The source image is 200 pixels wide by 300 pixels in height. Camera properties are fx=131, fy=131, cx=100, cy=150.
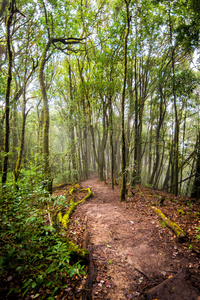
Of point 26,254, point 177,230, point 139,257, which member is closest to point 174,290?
point 139,257

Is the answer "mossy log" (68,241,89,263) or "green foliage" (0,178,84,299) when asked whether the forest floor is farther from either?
"green foliage" (0,178,84,299)

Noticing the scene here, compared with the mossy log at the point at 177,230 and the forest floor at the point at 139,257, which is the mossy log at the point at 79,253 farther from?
the mossy log at the point at 177,230

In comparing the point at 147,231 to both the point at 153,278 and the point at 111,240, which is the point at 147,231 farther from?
the point at 153,278

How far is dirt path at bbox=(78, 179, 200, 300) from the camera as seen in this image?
2.45 metres

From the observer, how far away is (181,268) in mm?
2844

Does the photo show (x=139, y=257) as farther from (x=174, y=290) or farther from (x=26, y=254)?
(x=26, y=254)

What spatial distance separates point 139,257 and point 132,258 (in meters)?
0.18

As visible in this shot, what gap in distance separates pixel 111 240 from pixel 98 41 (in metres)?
12.4

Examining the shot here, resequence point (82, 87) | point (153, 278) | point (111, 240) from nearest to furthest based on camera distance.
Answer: point (153, 278) < point (111, 240) < point (82, 87)

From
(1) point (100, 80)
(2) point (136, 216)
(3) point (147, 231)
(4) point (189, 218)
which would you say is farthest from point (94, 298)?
(1) point (100, 80)

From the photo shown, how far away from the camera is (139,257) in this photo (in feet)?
10.6

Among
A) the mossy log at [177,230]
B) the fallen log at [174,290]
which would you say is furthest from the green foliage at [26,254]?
the mossy log at [177,230]

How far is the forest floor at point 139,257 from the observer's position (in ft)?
7.90

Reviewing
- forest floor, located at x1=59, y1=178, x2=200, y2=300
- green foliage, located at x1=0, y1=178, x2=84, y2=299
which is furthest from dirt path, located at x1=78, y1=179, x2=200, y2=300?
green foliage, located at x1=0, y1=178, x2=84, y2=299
